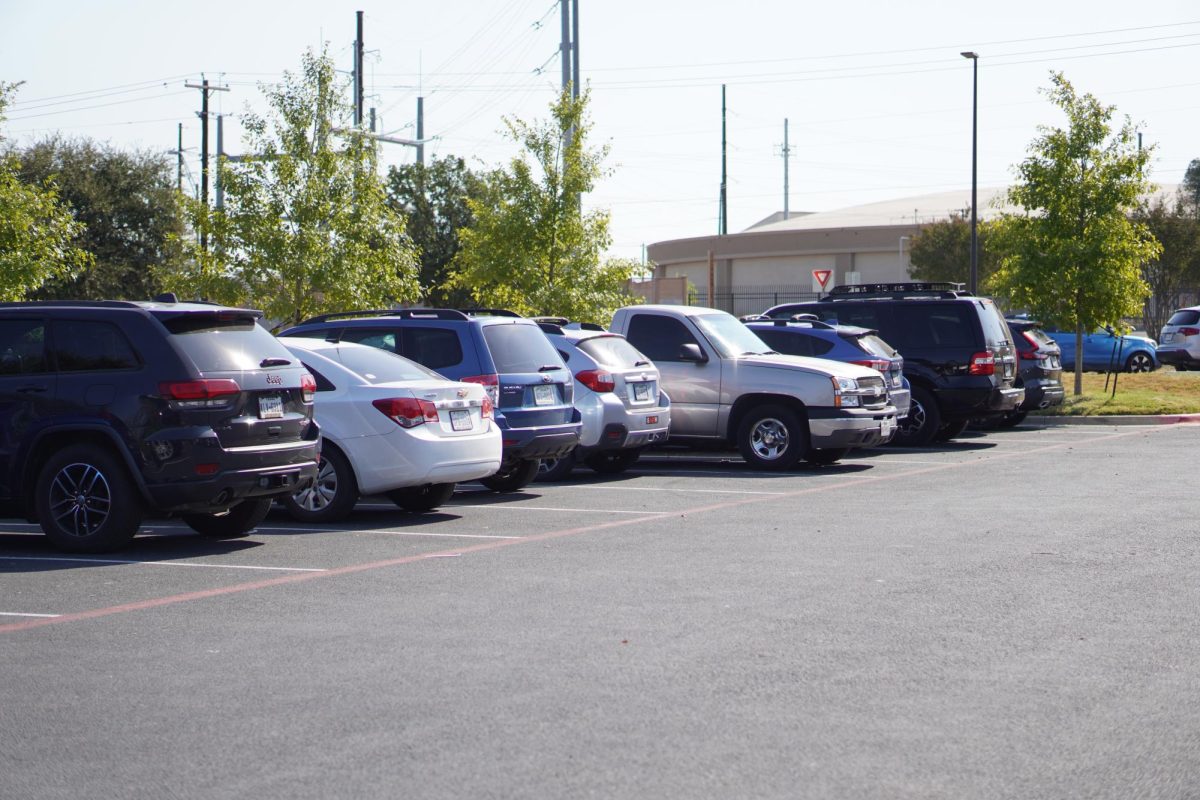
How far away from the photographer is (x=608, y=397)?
52.6ft

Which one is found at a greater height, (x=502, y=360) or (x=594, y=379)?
(x=502, y=360)

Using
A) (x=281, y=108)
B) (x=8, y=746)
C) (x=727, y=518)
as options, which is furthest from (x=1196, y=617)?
(x=281, y=108)

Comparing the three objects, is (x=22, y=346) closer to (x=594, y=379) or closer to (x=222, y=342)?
(x=222, y=342)

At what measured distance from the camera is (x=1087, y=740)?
18.6 feet

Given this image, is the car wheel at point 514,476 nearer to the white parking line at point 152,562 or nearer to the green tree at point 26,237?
the white parking line at point 152,562

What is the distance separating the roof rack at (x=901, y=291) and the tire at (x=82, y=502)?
1326cm

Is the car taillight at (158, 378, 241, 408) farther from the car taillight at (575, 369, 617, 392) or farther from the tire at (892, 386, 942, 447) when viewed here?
the tire at (892, 386, 942, 447)

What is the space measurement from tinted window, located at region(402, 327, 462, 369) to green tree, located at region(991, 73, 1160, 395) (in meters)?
17.0

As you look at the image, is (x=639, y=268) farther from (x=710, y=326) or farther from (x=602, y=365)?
(x=602, y=365)

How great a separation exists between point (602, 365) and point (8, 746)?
10.8 metres

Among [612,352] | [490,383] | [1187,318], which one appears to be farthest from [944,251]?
Result: [490,383]

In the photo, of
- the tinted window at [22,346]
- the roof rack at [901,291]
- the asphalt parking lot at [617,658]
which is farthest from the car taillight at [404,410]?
the roof rack at [901,291]

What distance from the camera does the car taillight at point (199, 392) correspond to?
1059 centimetres

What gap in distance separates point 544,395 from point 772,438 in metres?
4.08
